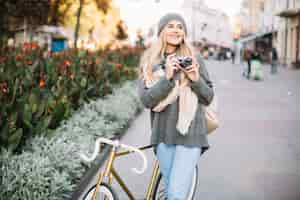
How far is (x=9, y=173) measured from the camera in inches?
174

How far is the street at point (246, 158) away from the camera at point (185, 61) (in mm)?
2446

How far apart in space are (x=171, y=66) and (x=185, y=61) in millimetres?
107

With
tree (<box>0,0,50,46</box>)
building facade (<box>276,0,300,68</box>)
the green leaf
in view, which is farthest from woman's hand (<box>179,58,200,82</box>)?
building facade (<box>276,0,300,68</box>)

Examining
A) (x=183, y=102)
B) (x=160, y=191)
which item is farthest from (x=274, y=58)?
(x=183, y=102)

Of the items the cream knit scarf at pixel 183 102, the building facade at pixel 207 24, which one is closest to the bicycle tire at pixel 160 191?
the cream knit scarf at pixel 183 102

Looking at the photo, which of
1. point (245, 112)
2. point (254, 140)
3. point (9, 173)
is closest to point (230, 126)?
point (254, 140)

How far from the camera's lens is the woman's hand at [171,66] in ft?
10.6

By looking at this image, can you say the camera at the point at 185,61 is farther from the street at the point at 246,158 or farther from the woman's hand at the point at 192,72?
the street at the point at 246,158

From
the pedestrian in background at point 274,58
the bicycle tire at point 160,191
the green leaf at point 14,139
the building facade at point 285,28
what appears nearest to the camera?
the bicycle tire at point 160,191

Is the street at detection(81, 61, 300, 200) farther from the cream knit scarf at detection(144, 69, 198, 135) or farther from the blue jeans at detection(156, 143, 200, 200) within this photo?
the cream knit scarf at detection(144, 69, 198, 135)

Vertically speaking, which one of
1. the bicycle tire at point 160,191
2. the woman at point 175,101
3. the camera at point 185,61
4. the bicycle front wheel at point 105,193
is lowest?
the bicycle tire at point 160,191

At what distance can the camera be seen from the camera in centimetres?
318

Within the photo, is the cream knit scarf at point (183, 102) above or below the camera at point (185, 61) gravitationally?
below

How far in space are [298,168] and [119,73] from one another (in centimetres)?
818
